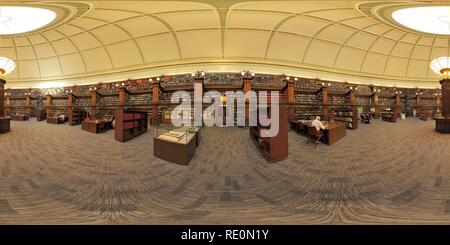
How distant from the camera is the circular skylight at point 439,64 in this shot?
1429mm

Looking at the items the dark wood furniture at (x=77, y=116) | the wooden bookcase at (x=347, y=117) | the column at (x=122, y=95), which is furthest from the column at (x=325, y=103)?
the dark wood furniture at (x=77, y=116)

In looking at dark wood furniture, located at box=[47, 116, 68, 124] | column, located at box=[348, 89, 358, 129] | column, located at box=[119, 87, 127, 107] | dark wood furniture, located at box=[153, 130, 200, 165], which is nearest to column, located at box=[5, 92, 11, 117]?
dark wood furniture, located at box=[47, 116, 68, 124]

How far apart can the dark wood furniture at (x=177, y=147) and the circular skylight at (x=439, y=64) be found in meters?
1.84

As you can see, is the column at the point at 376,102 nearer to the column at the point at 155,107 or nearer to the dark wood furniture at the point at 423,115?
the dark wood furniture at the point at 423,115

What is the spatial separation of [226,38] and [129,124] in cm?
92

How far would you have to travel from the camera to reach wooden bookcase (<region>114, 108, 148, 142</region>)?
1.29m

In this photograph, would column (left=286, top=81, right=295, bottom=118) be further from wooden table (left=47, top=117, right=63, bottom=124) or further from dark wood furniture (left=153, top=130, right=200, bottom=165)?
wooden table (left=47, top=117, right=63, bottom=124)

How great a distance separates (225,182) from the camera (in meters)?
1.10

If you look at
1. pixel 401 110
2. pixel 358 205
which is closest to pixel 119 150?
pixel 358 205

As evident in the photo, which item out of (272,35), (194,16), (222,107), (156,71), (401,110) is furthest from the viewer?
(156,71)

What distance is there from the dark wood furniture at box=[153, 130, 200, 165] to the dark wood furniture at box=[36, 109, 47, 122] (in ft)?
4.09
